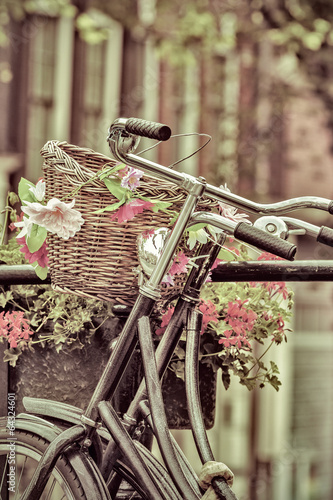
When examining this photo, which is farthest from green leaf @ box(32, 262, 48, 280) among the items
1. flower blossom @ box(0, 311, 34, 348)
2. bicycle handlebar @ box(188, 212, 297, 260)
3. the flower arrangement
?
bicycle handlebar @ box(188, 212, 297, 260)

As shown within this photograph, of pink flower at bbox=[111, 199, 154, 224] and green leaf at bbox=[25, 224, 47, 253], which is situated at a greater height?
pink flower at bbox=[111, 199, 154, 224]

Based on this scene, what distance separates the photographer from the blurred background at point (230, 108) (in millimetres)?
6773

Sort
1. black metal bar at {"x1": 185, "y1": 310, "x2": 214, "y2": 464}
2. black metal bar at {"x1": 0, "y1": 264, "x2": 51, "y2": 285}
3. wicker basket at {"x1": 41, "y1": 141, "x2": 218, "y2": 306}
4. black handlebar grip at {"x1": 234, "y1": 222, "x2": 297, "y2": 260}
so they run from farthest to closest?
black metal bar at {"x1": 0, "y1": 264, "x2": 51, "y2": 285} → wicker basket at {"x1": 41, "y1": 141, "x2": 218, "y2": 306} → black metal bar at {"x1": 185, "y1": 310, "x2": 214, "y2": 464} → black handlebar grip at {"x1": 234, "y1": 222, "x2": 297, "y2": 260}

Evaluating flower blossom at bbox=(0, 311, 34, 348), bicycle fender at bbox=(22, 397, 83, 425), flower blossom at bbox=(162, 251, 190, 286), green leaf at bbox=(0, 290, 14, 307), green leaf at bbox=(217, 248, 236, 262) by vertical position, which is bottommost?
bicycle fender at bbox=(22, 397, 83, 425)

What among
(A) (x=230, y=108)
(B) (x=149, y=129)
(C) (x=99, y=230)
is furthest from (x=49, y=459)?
(A) (x=230, y=108)

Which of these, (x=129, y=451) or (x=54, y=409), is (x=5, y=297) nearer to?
(x=54, y=409)

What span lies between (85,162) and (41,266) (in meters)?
0.30

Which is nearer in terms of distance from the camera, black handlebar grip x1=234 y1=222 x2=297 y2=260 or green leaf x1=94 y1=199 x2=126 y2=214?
black handlebar grip x1=234 y1=222 x2=297 y2=260

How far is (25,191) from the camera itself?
1.89 meters

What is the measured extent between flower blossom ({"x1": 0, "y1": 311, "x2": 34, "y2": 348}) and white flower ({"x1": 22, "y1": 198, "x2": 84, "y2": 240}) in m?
0.28

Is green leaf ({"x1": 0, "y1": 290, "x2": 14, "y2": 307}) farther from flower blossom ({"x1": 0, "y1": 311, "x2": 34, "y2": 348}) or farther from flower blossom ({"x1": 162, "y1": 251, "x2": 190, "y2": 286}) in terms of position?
flower blossom ({"x1": 162, "y1": 251, "x2": 190, "y2": 286})

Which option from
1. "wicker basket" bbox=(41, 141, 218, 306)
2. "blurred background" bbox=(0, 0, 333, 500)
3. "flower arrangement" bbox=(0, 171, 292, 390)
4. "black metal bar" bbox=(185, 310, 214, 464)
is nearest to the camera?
"black metal bar" bbox=(185, 310, 214, 464)

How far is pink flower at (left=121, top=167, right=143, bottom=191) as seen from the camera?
5.76 feet

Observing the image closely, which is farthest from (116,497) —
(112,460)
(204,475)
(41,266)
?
(41,266)
